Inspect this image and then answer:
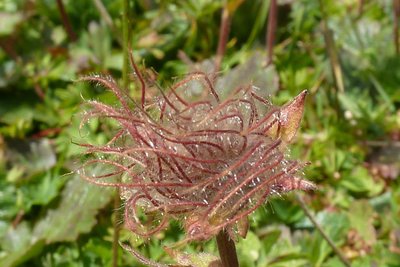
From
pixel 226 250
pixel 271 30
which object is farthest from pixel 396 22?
pixel 226 250

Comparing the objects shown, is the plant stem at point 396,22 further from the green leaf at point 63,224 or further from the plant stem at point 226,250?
the plant stem at point 226,250

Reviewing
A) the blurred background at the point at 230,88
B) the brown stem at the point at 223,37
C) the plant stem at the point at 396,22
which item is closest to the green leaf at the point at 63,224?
the blurred background at the point at 230,88

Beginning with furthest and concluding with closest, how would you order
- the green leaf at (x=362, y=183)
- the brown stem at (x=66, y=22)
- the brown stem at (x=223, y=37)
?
the brown stem at (x=66, y=22) < the brown stem at (x=223, y=37) < the green leaf at (x=362, y=183)

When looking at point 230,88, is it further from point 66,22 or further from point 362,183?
point 66,22

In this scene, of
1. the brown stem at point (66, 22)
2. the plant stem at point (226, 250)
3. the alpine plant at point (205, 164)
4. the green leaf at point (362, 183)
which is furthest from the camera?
the brown stem at point (66, 22)

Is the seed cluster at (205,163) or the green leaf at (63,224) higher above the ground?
the green leaf at (63,224)

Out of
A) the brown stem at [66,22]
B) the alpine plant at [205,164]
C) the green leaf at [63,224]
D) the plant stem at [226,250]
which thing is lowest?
the plant stem at [226,250]

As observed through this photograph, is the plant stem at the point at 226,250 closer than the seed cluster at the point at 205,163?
No
